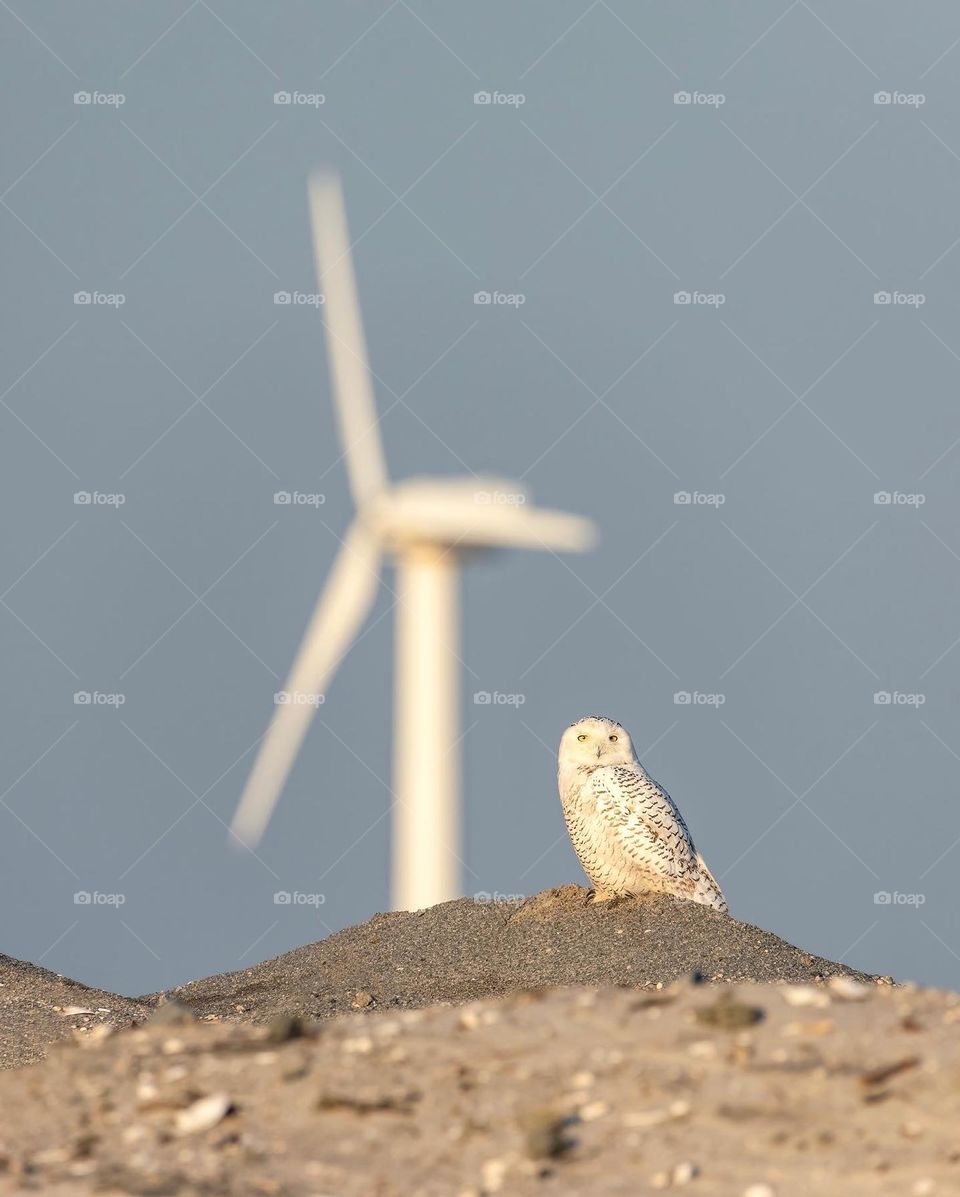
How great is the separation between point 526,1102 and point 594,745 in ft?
30.8

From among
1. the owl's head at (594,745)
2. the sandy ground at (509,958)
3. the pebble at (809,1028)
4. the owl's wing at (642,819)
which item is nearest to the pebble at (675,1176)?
the pebble at (809,1028)

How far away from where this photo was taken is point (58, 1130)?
6.64 metres

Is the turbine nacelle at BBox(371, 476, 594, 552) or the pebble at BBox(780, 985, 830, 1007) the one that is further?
the turbine nacelle at BBox(371, 476, 594, 552)

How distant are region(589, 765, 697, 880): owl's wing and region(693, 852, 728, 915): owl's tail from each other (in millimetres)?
188

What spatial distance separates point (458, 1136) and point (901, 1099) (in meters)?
1.56

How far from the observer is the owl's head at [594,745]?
1573 cm

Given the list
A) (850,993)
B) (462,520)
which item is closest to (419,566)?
(462,520)

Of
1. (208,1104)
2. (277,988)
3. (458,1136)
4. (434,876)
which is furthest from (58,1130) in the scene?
(434,876)

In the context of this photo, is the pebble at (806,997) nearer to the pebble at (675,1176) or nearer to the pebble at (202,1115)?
the pebble at (675,1176)

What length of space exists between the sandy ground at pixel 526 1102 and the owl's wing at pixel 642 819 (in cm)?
716

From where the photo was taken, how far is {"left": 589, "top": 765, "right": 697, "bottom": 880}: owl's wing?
15180mm

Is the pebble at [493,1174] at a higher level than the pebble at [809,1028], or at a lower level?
lower

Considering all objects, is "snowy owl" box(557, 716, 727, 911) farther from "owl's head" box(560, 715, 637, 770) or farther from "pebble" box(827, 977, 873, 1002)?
"pebble" box(827, 977, 873, 1002)

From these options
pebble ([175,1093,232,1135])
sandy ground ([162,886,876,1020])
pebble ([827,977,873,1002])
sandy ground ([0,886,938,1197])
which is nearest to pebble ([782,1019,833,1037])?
sandy ground ([0,886,938,1197])
